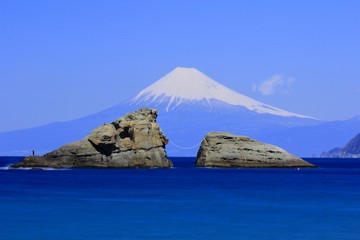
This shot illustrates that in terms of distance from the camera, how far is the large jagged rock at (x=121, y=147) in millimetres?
147500

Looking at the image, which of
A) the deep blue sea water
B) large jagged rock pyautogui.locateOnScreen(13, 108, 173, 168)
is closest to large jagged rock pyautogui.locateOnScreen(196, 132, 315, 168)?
large jagged rock pyautogui.locateOnScreen(13, 108, 173, 168)

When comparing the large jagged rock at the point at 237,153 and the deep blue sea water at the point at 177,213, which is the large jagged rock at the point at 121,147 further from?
the deep blue sea water at the point at 177,213

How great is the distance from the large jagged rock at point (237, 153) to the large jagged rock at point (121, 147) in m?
11.1

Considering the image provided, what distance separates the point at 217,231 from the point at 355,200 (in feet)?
97.2

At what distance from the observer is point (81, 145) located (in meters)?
149

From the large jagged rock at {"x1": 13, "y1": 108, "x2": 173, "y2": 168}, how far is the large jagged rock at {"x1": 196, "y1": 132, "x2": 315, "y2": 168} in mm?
11117

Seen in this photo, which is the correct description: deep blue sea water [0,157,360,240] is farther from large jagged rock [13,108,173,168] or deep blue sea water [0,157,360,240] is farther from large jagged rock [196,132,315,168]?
large jagged rock [196,132,315,168]

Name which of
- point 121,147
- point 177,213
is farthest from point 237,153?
point 177,213

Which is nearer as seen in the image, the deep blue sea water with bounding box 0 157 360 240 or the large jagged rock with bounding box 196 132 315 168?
the deep blue sea water with bounding box 0 157 360 240

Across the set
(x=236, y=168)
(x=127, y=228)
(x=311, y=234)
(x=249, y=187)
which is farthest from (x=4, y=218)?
(x=236, y=168)

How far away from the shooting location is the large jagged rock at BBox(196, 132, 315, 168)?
526 feet

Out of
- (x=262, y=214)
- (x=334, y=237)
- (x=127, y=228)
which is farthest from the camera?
(x=262, y=214)

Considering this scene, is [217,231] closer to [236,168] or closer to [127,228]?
[127,228]

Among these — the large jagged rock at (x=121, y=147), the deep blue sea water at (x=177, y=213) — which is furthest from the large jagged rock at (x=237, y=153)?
the deep blue sea water at (x=177, y=213)
